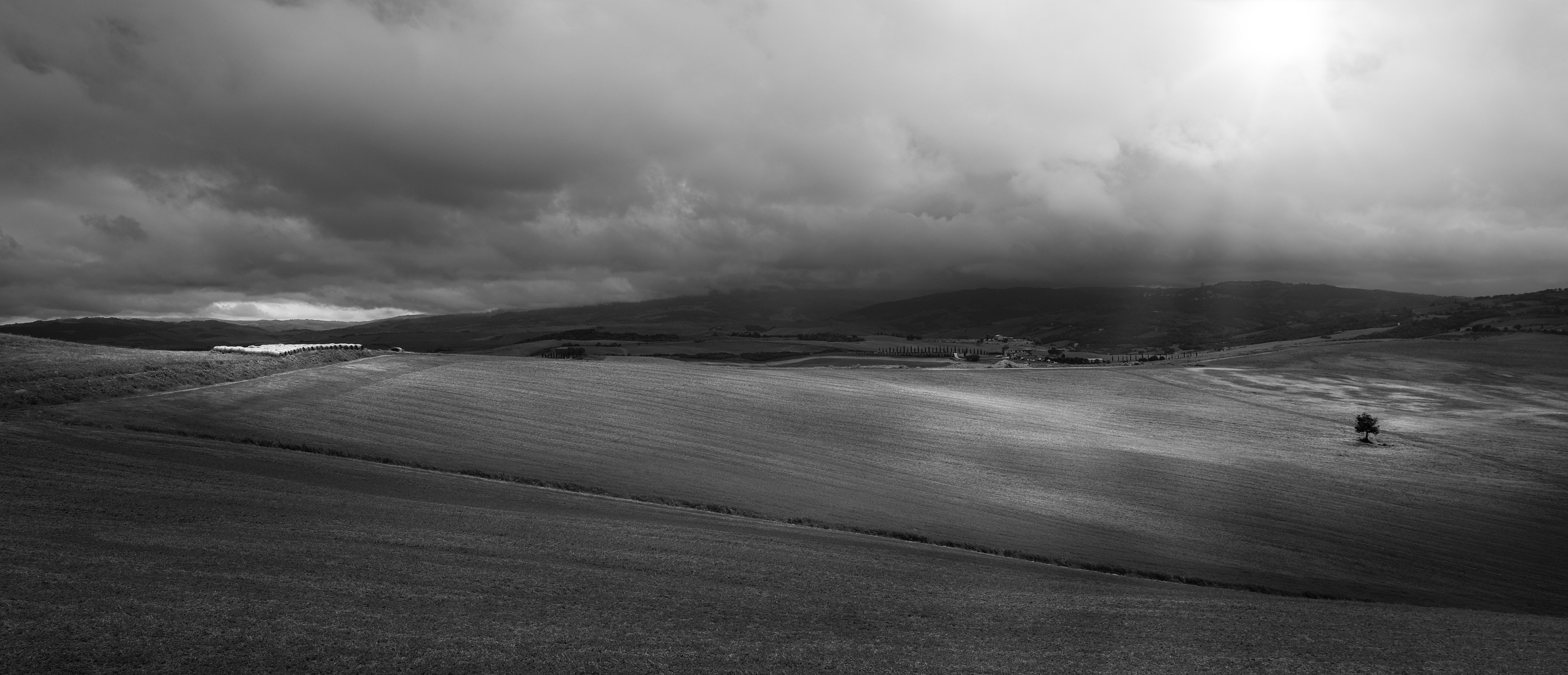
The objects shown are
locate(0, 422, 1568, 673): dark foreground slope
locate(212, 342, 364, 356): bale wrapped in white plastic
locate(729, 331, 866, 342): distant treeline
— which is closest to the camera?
locate(0, 422, 1568, 673): dark foreground slope

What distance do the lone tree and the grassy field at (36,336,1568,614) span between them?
1.19 meters

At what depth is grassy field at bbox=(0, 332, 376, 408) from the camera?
3112 cm

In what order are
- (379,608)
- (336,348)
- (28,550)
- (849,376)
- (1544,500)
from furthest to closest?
(849,376) → (336,348) → (1544,500) → (28,550) → (379,608)

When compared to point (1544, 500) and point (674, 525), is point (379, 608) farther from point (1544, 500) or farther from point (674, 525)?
point (1544, 500)

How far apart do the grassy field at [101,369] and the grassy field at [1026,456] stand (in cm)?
185

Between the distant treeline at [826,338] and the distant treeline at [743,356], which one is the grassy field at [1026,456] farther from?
Answer: the distant treeline at [826,338]

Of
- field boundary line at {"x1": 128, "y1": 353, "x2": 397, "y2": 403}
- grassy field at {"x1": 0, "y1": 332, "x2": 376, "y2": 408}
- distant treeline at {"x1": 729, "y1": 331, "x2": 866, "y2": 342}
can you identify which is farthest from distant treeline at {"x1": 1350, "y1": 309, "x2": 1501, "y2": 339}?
grassy field at {"x1": 0, "y1": 332, "x2": 376, "y2": 408}

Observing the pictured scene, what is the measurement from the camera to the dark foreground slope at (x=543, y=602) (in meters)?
11.1

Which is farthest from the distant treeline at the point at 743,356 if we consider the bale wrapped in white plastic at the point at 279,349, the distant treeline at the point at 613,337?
the bale wrapped in white plastic at the point at 279,349

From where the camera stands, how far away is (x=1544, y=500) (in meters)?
40.2

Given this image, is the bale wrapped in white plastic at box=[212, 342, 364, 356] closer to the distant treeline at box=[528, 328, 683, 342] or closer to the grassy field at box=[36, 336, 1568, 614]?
the grassy field at box=[36, 336, 1568, 614]

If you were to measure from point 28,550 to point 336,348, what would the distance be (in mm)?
53213

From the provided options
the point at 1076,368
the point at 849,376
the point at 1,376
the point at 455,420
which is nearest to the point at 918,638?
the point at 455,420

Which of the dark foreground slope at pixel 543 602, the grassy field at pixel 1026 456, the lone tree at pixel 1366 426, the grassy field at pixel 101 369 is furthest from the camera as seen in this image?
the lone tree at pixel 1366 426
